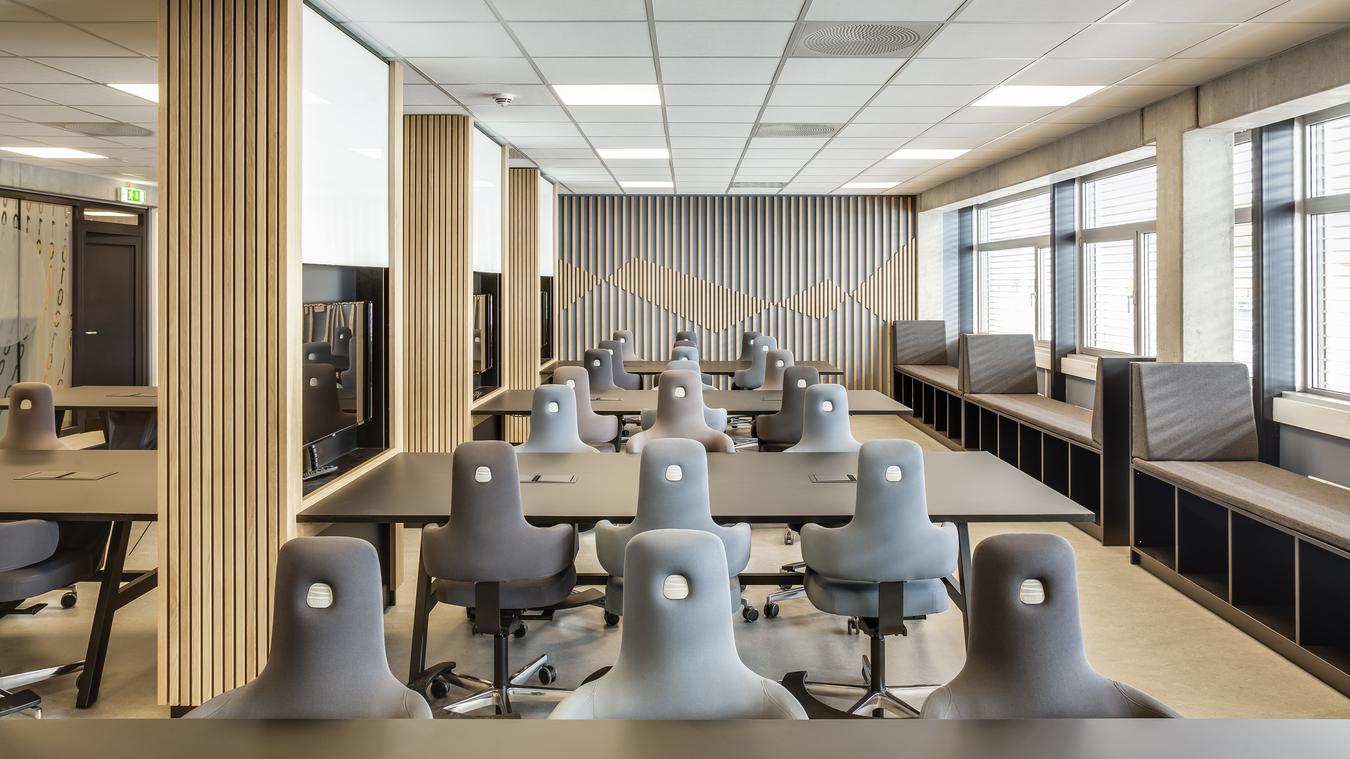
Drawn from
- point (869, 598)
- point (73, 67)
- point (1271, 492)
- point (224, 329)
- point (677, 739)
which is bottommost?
point (869, 598)

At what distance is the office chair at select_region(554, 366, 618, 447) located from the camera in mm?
6633

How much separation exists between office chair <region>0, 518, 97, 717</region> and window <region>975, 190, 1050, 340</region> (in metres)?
8.27

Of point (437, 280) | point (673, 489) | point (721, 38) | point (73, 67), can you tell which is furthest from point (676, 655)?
point (73, 67)

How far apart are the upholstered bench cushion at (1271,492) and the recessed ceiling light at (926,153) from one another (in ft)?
12.6

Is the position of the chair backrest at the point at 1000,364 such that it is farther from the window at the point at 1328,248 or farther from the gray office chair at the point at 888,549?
the gray office chair at the point at 888,549

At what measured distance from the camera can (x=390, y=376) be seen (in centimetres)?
491

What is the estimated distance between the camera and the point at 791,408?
670 centimetres

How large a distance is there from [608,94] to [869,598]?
3842 mm

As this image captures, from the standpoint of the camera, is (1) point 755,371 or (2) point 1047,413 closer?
(2) point 1047,413

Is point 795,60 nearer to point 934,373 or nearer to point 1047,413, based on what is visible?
point 1047,413

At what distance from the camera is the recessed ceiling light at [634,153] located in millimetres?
8602

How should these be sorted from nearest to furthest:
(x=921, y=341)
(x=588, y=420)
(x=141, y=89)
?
1. (x=141, y=89)
2. (x=588, y=420)
3. (x=921, y=341)

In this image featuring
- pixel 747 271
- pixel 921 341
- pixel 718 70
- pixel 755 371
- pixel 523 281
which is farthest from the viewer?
pixel 747 271

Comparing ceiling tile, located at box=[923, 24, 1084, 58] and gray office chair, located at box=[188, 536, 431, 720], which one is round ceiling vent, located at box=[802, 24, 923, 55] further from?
gray office chair, located at box=[188, 536, 431, 720]
